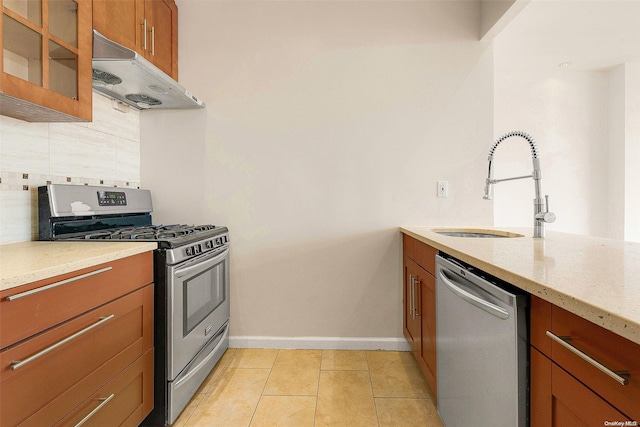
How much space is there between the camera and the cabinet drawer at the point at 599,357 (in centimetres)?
52

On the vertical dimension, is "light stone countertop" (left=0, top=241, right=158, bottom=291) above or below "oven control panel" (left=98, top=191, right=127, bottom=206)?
below

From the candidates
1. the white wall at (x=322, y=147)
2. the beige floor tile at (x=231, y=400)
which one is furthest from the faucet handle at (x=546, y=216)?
the beige floor tile at (x=231, y=400)

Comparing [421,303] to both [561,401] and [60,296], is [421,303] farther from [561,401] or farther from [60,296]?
[60,296]

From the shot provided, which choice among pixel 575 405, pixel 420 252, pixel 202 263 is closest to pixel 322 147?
pixel 420 252

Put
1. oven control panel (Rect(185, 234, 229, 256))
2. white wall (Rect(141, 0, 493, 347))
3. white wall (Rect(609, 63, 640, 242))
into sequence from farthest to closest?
white wall (Rect(609, 63, 640, 242)) → white wall (Rect(141, 0, 493, 347)) → oven control panel (Rect(185, 234, 229, 256))

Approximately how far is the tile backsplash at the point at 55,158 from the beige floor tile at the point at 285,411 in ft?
4.54

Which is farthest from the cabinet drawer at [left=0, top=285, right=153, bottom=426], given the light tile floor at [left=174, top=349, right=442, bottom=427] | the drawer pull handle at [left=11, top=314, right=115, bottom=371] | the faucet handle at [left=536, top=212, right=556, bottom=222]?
the faucet handle at [left=536, top=212, right=556, bottom=222]

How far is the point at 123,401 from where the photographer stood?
1.29m

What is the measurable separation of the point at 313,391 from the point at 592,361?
1.50 metres

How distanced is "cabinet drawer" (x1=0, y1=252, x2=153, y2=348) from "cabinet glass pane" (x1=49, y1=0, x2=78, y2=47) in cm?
95

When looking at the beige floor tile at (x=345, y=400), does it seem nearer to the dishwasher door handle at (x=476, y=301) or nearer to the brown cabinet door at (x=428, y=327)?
the brown cabinet door at (x=428, y=327)

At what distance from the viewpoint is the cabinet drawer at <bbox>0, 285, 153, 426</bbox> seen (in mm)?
855

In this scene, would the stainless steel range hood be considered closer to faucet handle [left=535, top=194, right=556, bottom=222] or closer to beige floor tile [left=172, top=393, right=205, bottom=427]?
beige floor tile [left=172, top=393, right=205, bottom=427]

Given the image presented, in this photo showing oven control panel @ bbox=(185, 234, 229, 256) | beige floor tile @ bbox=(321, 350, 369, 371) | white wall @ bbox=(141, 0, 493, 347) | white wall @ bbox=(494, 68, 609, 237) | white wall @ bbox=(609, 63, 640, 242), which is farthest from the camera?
white wall @ bbox=(494, 68, 609, 237)
